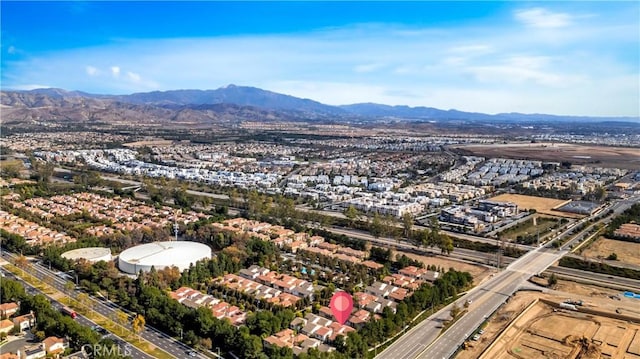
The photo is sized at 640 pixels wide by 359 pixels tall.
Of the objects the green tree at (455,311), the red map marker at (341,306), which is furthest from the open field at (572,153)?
the red map marker at (341,306)

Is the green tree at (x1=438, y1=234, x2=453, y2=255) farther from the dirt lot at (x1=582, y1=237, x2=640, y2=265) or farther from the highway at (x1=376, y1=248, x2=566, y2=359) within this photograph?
the dirt lot at (x1=582, y1=237, x2=640, y2=265)

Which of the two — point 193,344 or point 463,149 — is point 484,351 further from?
point 463,149

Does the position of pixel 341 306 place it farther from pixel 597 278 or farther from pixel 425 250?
pixel 597 278

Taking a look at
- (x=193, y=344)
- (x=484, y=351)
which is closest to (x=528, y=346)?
(x=484, y=351)

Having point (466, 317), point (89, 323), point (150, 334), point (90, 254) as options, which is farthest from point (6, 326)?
point (466, 317)

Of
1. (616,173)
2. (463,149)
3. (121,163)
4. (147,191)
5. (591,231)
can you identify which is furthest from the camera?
(463,149)

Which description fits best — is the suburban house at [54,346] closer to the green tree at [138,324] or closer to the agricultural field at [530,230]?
the green tree at [138,324]
